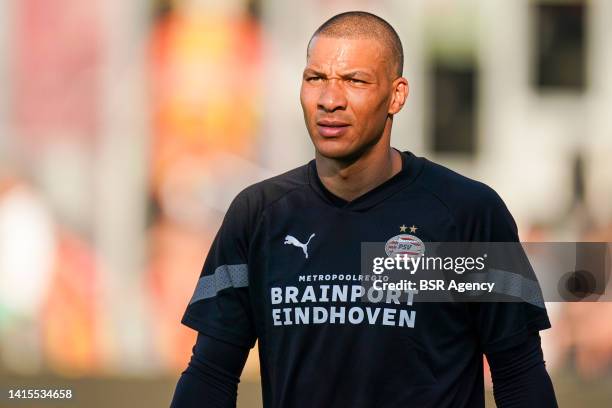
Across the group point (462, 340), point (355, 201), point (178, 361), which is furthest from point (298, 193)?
point (178, 361)

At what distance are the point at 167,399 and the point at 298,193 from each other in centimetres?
686

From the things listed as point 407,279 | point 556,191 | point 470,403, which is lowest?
point 470,403

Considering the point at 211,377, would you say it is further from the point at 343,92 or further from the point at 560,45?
the point at 560,45

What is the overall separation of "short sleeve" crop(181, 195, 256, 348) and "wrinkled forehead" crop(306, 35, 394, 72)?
1.88ft

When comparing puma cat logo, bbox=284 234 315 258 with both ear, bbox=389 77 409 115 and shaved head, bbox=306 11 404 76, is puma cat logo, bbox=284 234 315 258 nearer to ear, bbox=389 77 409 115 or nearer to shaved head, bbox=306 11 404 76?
ear, bbox=389 77 409 115

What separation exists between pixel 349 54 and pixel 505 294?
92 centimetres

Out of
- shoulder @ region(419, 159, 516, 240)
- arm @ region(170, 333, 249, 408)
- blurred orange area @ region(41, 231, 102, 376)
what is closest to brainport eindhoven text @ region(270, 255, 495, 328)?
shoulder @ region(419, 159, 516, 240)

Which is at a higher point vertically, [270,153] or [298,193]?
[270,153]

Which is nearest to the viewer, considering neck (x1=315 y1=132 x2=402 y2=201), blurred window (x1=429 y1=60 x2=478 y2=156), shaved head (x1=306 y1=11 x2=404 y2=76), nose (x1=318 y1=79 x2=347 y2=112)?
nose (x1=318 y1=79 x2=347 y2=112)

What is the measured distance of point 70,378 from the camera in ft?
36.8

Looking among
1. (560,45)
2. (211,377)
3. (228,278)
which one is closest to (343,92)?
(228,278)

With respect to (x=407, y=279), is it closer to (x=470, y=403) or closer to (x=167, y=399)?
(x=470, y=403)

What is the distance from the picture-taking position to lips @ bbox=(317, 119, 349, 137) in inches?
174

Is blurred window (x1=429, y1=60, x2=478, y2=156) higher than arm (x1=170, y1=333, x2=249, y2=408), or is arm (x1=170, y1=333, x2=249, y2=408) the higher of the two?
blurred window (x1=429, y1=60, x2=478, y2=156)
